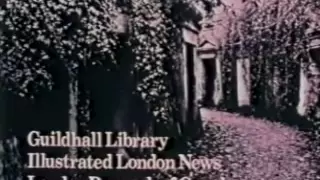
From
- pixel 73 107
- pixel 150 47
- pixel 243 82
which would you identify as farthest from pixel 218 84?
pixel 73 107

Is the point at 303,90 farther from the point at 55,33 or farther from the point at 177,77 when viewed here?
the point at 55,33

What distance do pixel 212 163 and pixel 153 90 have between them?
220 mm

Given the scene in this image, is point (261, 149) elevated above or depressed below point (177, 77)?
below

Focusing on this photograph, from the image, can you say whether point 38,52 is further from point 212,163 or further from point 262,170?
point 262,170

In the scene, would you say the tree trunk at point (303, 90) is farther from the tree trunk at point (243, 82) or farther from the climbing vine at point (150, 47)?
the climbing vine at point (150, 47)

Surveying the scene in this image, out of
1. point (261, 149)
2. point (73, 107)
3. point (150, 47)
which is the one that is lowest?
point (261, 149)

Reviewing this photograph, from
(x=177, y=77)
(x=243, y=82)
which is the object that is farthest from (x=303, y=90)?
(x=177, y=77)

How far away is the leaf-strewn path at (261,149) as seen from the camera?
1534 millimetres

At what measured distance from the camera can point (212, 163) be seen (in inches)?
61.1

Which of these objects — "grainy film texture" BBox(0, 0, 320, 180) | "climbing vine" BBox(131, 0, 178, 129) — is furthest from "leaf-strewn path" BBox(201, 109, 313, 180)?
"climbing vine" BBox(131, 0, 178, 129)

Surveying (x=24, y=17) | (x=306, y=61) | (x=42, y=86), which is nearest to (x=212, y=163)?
(x=306, y=61)

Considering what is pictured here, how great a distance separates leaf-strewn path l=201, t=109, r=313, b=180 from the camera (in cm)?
153

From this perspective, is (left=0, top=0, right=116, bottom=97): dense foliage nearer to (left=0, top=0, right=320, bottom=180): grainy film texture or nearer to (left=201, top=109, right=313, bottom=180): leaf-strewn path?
(left=0, top=0, right=320, bottom=180): grainy film texture

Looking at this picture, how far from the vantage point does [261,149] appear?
1.54 metres
